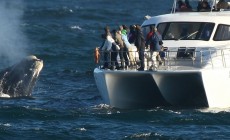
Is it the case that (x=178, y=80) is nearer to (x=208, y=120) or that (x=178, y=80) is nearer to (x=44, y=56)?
(x=208, y=120)

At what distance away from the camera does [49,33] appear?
241 feet

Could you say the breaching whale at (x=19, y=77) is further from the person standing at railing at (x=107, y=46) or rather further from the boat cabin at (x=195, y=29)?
the boat cabin at (x=195, y=29)

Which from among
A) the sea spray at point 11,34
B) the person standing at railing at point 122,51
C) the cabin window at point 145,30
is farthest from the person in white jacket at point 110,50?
the sea spray at point 11,34

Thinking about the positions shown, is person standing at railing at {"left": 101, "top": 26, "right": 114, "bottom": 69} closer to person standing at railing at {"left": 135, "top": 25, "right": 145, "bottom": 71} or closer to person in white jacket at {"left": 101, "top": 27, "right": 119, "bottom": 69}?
person in white jacket at {"left": 101, "top": 27, "right": 119, "bottom": 69}

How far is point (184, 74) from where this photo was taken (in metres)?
40.4

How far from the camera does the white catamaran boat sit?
40688 millimetres

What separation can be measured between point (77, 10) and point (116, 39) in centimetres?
5175

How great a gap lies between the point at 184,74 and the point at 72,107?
5.32m

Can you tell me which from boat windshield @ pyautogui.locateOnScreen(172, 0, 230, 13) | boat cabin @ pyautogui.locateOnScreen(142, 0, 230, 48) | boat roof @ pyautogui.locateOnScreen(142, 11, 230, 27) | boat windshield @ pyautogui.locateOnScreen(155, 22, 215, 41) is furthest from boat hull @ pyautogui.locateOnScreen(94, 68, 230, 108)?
boat windshield @ pyautogui.locateOnScreen(172, 0, 230, 13)

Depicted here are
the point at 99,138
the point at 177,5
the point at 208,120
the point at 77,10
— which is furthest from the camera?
the point at 77,10

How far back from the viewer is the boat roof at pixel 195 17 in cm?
4350

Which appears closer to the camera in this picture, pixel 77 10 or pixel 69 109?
pixel 69 109

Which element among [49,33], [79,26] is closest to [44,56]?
[49,33]

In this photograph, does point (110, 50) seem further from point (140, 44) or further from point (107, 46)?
point (140, 44)
